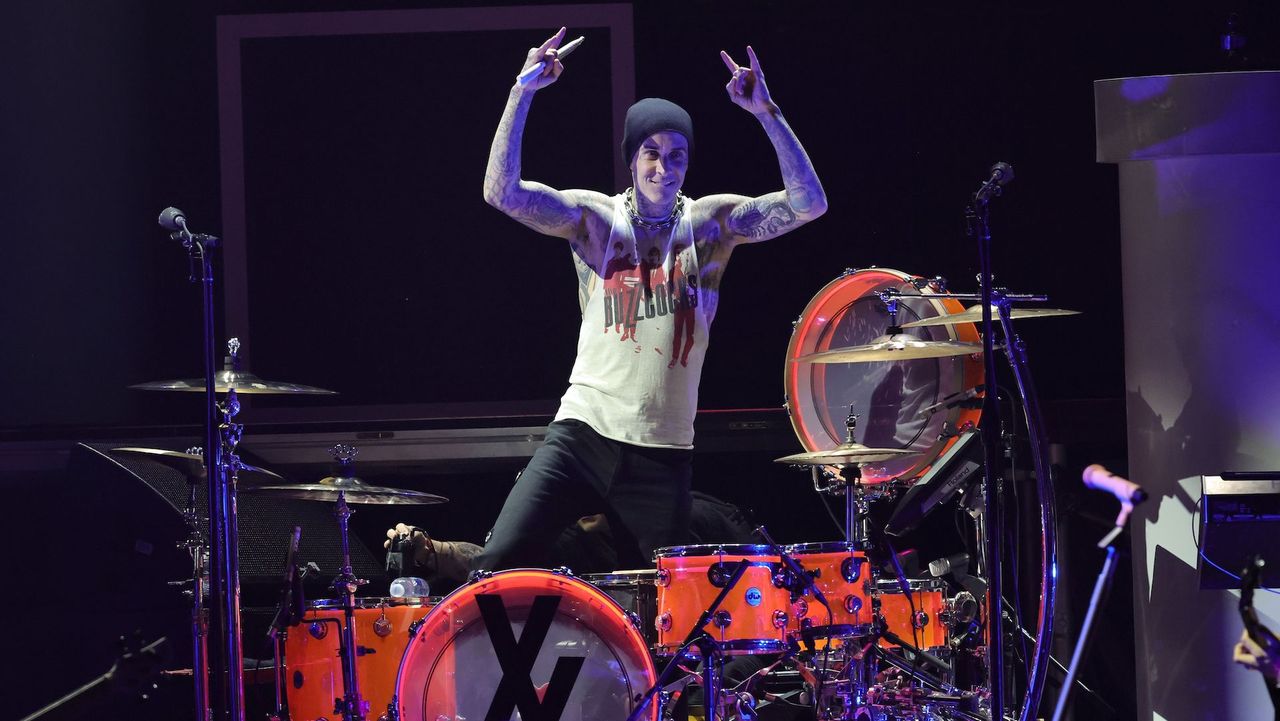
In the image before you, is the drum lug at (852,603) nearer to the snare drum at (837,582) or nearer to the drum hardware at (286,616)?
the snare drum at (837,582)

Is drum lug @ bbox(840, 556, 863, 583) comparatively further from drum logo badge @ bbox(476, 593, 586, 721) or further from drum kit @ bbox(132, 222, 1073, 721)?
drum logo badge @ bbox(476, 593, 586, 721)

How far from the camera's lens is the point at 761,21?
299 inches

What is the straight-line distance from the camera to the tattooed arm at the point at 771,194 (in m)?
5.38

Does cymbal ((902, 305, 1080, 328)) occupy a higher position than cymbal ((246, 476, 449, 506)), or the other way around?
cymbal ((902, 305, 1080, 328))

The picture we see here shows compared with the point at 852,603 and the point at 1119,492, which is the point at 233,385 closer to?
the point at 852,603

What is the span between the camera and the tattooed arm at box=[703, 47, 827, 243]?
17.7ft

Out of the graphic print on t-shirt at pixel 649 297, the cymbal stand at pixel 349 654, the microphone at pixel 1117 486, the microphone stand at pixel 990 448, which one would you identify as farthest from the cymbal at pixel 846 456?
the microphone at pixel 1117 486

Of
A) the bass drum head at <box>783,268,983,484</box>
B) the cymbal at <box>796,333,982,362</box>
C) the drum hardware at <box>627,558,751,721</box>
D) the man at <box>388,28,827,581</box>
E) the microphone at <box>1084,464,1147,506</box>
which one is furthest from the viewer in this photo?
the bass drum head at <box>783,268,983,484</box>

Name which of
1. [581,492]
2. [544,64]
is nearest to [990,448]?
[581,492]

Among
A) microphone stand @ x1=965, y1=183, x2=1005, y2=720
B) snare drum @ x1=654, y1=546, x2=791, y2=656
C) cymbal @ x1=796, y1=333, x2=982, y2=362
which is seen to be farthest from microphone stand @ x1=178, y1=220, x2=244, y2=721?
microphone stand @ x1=965, y1=183, x2=1005, y2=720

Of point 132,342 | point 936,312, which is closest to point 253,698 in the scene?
point 132,342

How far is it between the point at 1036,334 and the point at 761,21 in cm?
230

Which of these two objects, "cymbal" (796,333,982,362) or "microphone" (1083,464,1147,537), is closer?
"microphone" (1083,464,1147,537)

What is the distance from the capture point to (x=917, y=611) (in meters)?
5.95
